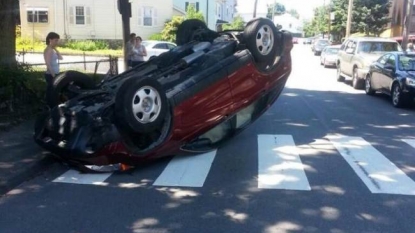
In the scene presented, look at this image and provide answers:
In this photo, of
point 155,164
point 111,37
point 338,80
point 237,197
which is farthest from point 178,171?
point 111,37

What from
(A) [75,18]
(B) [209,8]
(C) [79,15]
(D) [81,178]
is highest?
(B) [209,8]

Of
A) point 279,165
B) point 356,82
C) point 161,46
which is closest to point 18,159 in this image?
point 279,165

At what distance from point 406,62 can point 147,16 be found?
3018cm

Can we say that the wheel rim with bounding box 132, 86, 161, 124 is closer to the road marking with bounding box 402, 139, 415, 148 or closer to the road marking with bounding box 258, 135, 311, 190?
the road marking with bounding box 258, 135, 311, 190

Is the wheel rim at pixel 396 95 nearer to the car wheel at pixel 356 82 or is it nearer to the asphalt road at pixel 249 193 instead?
the asphalt road at pixel 249 193

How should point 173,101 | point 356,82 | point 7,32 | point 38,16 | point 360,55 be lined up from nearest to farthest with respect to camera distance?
point 173,101
point 7,32
point 356,82
point 360,55
point 38,16

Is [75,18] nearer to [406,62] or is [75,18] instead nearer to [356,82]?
[356,82]

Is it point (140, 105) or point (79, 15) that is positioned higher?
point (79, 15)

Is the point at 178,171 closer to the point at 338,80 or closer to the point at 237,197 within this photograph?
the point at 237,197

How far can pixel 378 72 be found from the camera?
1527cm

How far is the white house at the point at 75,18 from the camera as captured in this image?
40.0 m

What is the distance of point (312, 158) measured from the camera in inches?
298

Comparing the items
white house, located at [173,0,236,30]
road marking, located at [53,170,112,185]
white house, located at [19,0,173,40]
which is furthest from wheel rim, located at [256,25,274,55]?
white house, located at [173,0,236,30]

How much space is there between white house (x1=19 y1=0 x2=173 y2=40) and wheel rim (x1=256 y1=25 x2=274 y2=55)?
32810mm
